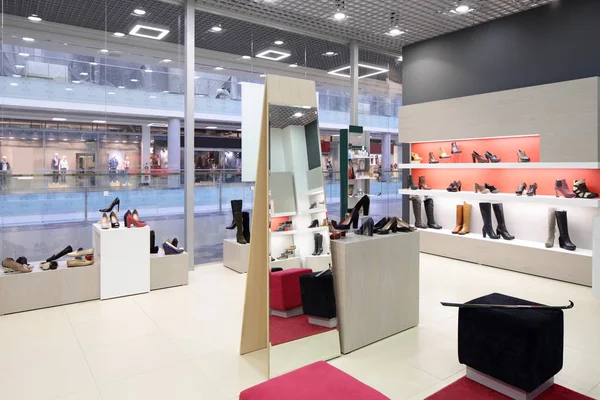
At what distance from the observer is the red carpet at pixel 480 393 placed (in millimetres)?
2551

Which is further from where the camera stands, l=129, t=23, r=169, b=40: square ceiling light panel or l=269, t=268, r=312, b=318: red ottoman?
l=129, t=23, r=169, b=40: square ceiling light panel

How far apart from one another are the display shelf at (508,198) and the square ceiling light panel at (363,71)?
2.28 meters

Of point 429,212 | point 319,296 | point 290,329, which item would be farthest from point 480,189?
point 290,329

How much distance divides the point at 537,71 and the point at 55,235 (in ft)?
23.5

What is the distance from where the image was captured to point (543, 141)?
552cm

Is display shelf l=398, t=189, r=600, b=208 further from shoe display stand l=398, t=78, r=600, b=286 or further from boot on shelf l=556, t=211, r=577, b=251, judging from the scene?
boot on shelf l=556, t=211, r=577, b=251

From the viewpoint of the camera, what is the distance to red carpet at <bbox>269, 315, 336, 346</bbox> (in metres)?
2.90

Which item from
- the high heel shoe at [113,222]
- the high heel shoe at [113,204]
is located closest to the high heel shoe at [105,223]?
the high heel shoe at [113,222]

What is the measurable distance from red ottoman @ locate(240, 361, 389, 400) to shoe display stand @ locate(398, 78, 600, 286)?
14.7 ft

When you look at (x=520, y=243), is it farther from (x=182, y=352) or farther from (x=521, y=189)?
(x=182, y=352)

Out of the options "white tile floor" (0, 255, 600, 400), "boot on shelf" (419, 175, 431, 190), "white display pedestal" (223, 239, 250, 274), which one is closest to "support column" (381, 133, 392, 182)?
"boot on shelf" (419, 175, 431, 190)

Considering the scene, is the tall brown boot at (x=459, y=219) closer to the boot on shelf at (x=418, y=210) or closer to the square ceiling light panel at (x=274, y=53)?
the boot on shelf at (x=418, y=210)

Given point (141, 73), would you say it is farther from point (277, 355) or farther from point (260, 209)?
point (277, 355)

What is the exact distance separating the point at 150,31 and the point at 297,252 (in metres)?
4.44
